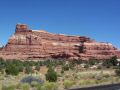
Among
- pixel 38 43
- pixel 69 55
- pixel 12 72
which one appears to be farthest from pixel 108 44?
pixel 12 72

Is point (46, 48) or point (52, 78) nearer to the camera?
point (52, 78)

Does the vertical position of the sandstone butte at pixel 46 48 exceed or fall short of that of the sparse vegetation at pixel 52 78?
it exceeds it

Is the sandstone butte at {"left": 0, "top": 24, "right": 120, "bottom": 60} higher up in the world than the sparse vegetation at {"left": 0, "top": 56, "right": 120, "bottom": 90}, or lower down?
higher up

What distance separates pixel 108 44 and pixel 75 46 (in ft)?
59.7

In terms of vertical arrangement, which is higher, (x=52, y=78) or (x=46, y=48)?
(x=46, y=48)

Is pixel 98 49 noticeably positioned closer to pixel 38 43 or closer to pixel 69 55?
pixel 69 55

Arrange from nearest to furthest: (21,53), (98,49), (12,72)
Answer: (12,72), (21,53), (98,49)

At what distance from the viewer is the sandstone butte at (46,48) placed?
598ft

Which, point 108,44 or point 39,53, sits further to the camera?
point 108,44

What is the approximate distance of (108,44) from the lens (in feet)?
647

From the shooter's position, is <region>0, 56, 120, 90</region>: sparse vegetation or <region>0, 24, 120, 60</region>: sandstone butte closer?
<region>0, 56, 120, 90</region>: sparse vegetation

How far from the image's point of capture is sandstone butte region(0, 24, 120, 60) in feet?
598

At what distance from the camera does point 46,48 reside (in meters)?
190

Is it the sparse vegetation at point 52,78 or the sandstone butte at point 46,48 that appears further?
the sandstone butte at point 46,48
